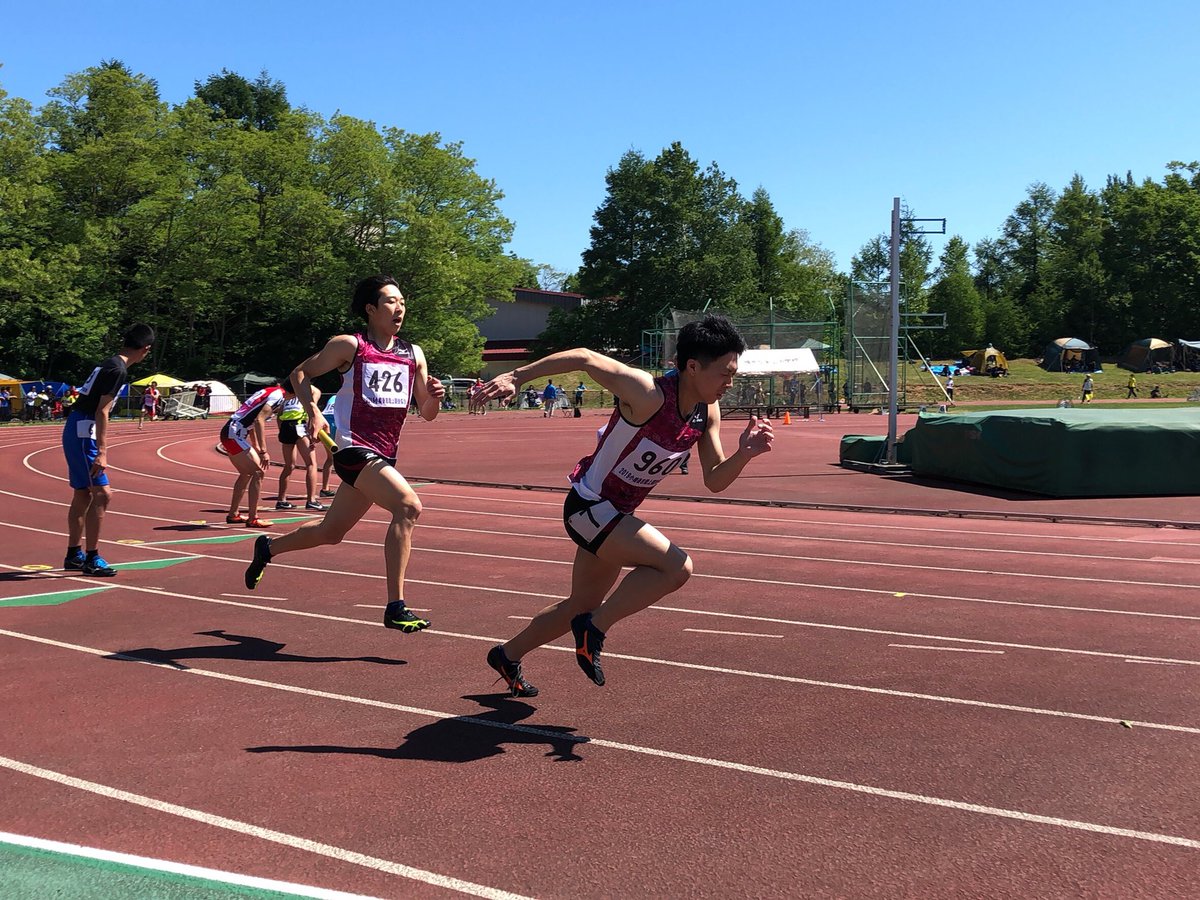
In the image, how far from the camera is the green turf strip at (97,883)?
3105 millimetres

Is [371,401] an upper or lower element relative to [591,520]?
upper

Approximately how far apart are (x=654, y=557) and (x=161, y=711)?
2.51 metres

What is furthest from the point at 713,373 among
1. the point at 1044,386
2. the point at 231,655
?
the point at 1044,386

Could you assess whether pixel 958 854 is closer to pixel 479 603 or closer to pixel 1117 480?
pixel 479 603

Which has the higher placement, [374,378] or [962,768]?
[374,378]

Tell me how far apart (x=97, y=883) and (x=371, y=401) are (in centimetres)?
342

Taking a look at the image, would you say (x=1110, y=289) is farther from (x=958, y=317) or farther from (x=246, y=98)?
(x=246, y=98)

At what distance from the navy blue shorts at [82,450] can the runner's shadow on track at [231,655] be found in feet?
8.63

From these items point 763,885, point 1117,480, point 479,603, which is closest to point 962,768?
point 763,885

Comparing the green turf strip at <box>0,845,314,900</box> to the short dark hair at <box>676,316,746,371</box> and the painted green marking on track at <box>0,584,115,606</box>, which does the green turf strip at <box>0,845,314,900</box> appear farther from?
the painted green marking on track at <box>0,584,115,606</box>

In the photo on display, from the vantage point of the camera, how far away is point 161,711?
196 inches

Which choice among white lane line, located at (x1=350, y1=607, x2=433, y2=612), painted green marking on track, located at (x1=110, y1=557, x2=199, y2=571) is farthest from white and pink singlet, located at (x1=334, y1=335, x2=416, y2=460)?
painted green marking on track, located at (x1=110, y1=557, x2=199, y2=571)

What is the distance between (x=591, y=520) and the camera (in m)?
4.62

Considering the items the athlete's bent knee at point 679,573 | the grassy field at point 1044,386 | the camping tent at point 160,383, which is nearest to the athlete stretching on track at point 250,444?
the athlete's bent knee at point 679,573
